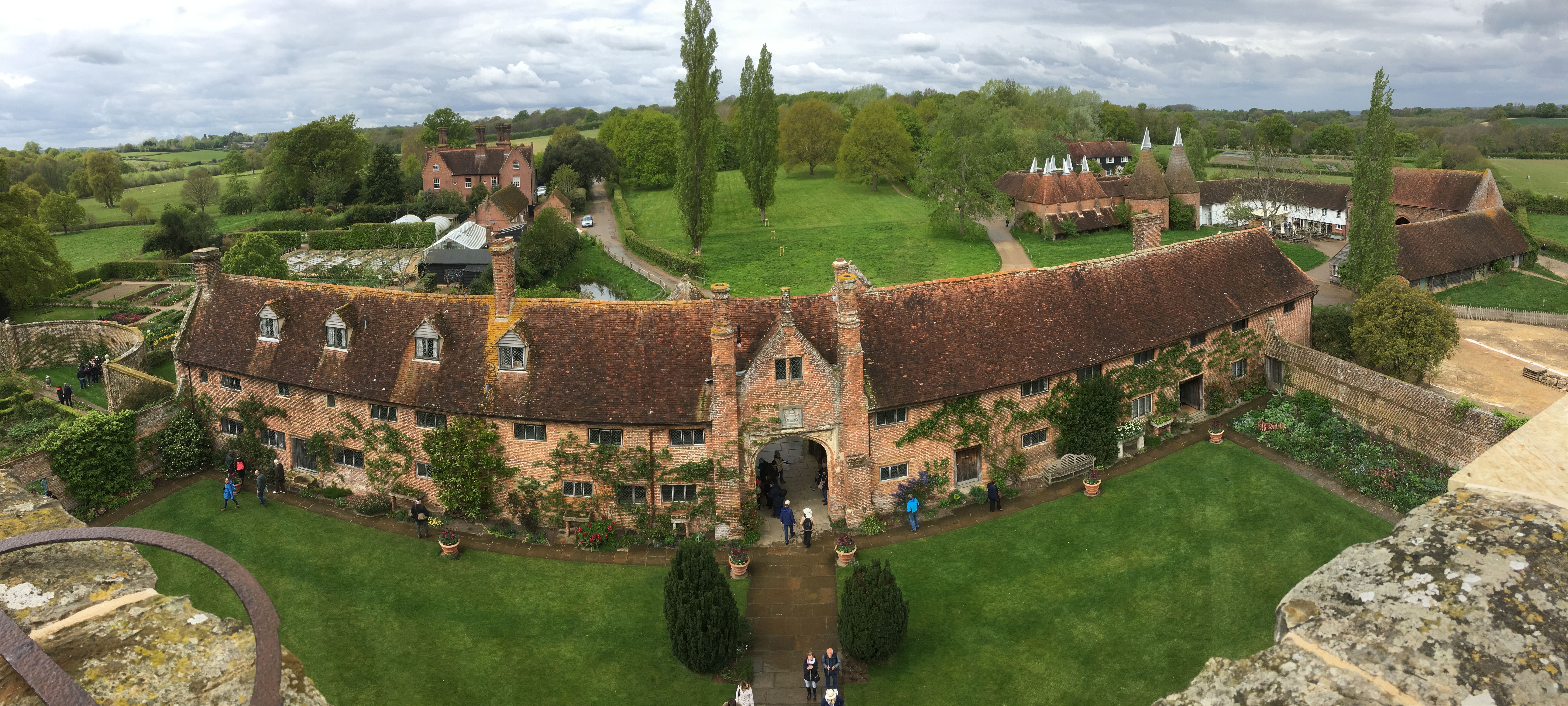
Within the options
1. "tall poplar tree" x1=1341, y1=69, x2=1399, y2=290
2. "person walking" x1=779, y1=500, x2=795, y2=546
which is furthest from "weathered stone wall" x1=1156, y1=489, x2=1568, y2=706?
"tall poplar tree" x1=1341, y1=69, x2=1399, y2=290

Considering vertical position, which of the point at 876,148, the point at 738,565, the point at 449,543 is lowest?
the point at 738,565

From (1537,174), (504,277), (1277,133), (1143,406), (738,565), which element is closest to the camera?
(738,565)

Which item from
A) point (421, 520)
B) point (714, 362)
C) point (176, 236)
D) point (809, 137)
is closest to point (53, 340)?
point (176, 236)

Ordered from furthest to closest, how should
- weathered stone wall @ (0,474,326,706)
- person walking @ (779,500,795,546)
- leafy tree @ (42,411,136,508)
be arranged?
1. leafy tree @ (42,411,136,508)
2. person walking @ (779,500,795,546)
3. weathered stone wall @ (0,474,326,706)

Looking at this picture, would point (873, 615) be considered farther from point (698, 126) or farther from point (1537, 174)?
point (1537, 174)

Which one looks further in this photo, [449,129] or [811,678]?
[449,129]

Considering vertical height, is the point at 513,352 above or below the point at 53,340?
above

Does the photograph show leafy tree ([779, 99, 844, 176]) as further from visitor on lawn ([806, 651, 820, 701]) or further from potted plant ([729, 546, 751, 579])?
visitor on lawn ([806, 651, 820, 701])

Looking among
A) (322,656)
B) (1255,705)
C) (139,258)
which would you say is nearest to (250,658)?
(1255,705)
